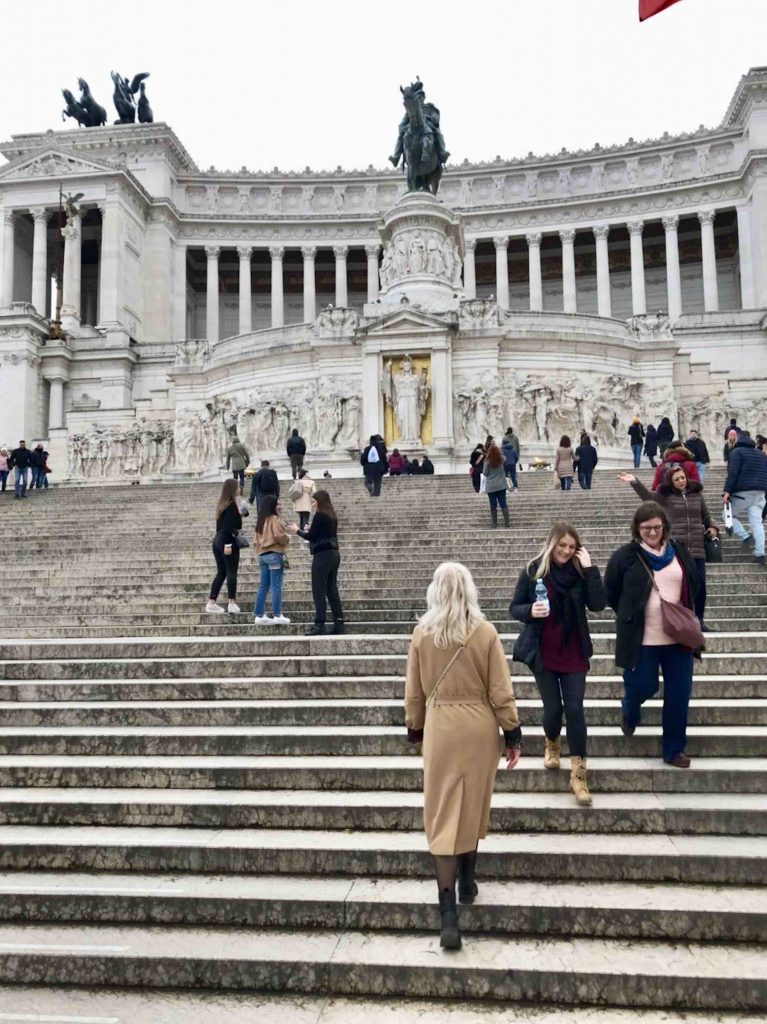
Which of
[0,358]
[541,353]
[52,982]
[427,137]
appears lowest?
[52,982]

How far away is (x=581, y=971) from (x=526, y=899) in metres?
0.64

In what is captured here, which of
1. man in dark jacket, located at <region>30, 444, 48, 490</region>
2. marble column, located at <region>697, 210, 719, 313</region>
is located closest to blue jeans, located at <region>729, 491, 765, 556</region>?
man in dark jacket, located at <region>30, 444, 48, 490</region>

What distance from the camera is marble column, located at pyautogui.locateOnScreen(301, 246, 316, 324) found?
6431 centimetres

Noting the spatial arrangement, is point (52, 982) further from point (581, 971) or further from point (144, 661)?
point (144, 661)

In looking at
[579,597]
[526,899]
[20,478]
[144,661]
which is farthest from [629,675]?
[20,478]

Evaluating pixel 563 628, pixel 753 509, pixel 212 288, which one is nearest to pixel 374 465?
pixel 753 509

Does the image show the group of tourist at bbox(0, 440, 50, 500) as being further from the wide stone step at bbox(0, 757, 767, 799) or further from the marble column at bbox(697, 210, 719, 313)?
the marble column at bbox(697, 210, 719, 313)

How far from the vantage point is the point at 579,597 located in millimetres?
6117

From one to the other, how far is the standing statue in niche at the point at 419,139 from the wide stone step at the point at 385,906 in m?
35.2

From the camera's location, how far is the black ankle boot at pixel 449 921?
4.76 m

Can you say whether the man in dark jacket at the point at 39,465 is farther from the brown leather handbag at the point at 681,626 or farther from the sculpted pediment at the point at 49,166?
the sculpted pediment at the point at 49,166

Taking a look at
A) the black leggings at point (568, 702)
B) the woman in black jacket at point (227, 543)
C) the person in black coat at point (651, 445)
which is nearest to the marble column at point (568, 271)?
the person in black coat at point (651, 445)

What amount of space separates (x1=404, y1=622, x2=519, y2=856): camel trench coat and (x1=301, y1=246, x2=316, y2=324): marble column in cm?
6073

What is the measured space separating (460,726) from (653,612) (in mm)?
2295
